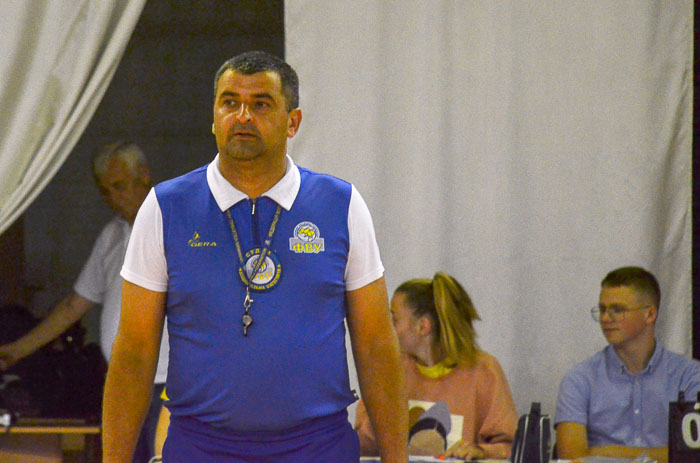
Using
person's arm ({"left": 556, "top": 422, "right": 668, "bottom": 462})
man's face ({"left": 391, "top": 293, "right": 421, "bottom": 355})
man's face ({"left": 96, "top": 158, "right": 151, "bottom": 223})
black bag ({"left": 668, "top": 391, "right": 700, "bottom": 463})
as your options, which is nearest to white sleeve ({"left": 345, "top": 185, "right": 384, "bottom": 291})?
black bag ({"left": 668, "top": 391, "right": 700, "bottom": 463})

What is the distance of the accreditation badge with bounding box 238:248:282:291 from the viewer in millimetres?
1750

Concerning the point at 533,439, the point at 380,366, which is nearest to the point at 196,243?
the point at 380,366

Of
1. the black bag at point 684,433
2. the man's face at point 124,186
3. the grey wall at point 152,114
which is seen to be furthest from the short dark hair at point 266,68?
the grey wall at point 152,114

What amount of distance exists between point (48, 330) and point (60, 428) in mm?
586

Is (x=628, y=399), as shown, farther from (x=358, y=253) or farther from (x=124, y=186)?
(x=124, y=186)

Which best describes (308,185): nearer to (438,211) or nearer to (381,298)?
(381,298)

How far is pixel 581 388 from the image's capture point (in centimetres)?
336

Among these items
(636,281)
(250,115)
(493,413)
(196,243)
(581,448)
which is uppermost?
(250,115)

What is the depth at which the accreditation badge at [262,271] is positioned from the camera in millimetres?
1750

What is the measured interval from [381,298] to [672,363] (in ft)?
6.07

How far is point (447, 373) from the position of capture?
3.27 m

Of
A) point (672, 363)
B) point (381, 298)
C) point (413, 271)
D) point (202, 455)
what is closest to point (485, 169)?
point (413, 271)

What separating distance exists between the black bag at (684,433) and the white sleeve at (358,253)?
114 cm

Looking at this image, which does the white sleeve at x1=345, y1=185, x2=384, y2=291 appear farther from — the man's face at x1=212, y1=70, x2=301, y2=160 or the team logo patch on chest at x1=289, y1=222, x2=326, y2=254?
the man's face at x1=212, y1=70, x2=301, y2=160
